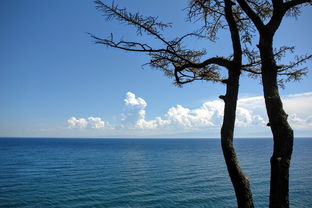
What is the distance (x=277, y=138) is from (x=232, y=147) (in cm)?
71

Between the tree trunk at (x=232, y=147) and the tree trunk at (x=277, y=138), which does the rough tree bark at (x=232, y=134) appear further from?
the tree trunk at (x=277, y=138)

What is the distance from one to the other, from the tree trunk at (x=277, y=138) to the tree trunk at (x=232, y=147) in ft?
1.33

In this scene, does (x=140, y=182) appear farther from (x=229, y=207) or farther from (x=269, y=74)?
(x=269, y=74)

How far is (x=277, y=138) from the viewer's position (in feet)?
11.4

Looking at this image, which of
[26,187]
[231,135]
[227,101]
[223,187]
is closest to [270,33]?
[227,101]

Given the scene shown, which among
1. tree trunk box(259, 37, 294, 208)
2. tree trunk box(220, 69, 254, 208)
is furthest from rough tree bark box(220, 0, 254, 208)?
tree trunk box(259, 37, 294, 208)

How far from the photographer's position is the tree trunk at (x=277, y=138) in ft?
Result: 11.1

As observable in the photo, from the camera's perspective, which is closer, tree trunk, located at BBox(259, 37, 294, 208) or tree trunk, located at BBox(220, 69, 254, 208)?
tree trunk, located at BBox(259, 37, 294, 208)

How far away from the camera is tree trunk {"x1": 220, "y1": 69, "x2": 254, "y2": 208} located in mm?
3658

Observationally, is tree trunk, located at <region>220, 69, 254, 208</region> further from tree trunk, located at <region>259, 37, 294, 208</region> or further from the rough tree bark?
tree trunk, located at <region>259, 37, 294, 208</region>

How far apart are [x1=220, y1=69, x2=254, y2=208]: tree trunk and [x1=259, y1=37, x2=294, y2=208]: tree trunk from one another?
0.41 meters

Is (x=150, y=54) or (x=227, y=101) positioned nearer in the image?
(x=227, y=101)

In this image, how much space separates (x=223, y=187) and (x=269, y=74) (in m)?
24.8

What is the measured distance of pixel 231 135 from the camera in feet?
12.4
